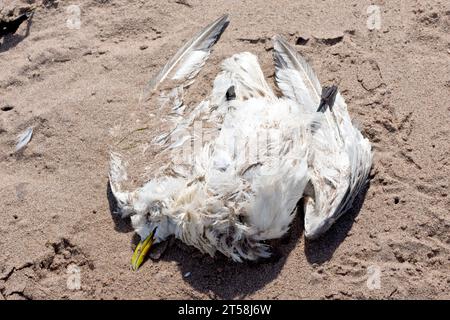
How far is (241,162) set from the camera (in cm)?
378

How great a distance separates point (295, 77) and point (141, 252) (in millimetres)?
1589

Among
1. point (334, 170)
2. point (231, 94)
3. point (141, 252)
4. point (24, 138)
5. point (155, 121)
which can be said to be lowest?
point (141, 252)

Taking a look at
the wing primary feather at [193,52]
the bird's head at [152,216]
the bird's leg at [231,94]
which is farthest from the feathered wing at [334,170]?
the wing primary feather at [193,52]

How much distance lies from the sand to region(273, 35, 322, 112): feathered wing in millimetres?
146

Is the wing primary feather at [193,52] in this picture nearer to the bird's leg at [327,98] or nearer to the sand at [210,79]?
the sand at [210,79]

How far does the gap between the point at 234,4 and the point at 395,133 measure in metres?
1.71

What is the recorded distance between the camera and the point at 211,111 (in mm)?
4273

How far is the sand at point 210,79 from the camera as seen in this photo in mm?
3797

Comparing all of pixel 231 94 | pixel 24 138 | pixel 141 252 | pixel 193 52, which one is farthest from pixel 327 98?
pixel 24 138

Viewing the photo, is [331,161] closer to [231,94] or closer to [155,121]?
[231,94]

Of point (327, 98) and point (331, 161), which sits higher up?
point (327, 98)
